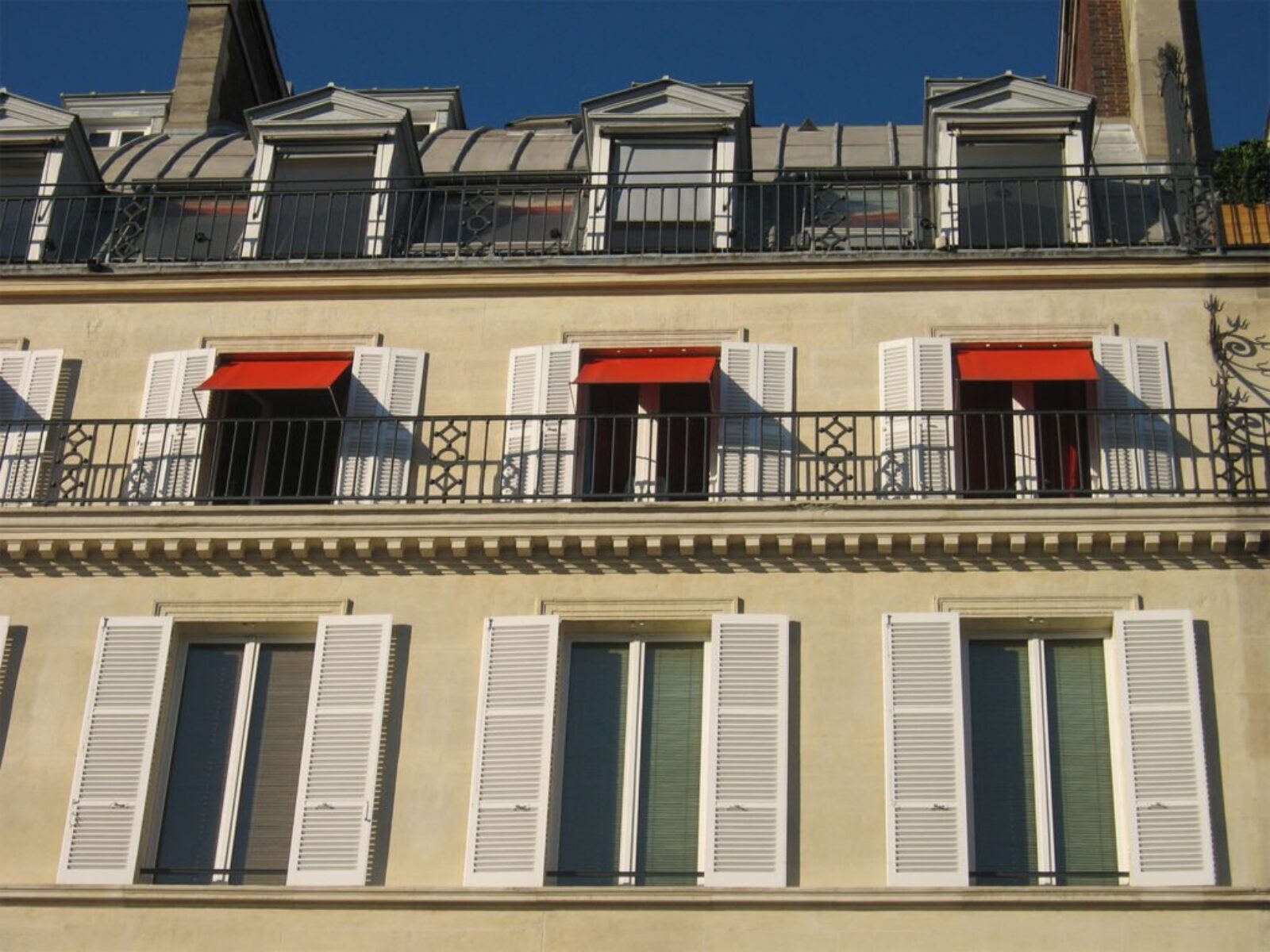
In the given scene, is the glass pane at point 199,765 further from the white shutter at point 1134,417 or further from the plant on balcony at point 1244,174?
the plant on balcony at point 1244,174

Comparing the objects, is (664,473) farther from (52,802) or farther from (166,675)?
(52,802)

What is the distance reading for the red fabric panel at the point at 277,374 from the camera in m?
16.5

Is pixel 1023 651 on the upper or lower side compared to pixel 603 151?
lower

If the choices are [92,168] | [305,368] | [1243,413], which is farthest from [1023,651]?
[92,168]

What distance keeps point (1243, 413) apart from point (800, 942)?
5.51 meters

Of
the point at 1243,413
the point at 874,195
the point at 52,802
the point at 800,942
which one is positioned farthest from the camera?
the point at 874,195

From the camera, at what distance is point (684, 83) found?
18547 mm

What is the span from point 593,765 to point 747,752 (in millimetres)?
1129

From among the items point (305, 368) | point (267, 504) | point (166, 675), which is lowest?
point (166, 675)

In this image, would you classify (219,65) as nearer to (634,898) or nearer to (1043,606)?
(1043,606)

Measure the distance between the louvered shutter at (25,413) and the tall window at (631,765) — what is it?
15.5 ft

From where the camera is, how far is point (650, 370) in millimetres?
16406

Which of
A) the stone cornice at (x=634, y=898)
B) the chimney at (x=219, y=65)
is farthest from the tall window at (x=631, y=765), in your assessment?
the chimney at (x=219, y=65)

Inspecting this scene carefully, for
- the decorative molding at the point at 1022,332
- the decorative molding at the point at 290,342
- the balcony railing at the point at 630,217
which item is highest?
the balcony railing at the point at 630,217
